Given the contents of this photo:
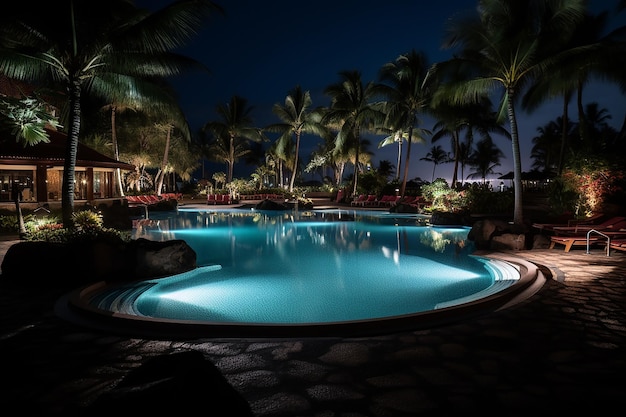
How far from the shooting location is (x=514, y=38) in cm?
1270

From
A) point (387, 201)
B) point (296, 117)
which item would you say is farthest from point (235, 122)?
point (387, 201)

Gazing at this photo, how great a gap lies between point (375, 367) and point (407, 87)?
27036 millimetres

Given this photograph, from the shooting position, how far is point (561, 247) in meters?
10.9

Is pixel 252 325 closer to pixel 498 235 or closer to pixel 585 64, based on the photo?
pixel 498 235

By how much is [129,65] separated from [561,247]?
12631mm

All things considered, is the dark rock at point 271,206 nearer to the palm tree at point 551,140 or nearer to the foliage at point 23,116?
the foliage at point 23,116

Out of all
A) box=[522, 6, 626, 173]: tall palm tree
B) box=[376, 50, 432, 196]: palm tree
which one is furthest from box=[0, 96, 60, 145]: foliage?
box=[376, 50, 432, 196]: palm tree

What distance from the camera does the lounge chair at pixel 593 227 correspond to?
10.2m

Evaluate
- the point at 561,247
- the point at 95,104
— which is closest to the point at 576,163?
the point at 561,247

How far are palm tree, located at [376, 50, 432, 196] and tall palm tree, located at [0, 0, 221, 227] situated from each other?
19653 mm

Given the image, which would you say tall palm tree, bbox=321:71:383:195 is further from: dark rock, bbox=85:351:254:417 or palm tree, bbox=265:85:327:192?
dark rock, bbox=85:351:254:417

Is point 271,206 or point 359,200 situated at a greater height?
point 359,200

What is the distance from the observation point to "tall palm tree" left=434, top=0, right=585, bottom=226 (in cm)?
1293

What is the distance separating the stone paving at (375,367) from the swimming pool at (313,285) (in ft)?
1.46
